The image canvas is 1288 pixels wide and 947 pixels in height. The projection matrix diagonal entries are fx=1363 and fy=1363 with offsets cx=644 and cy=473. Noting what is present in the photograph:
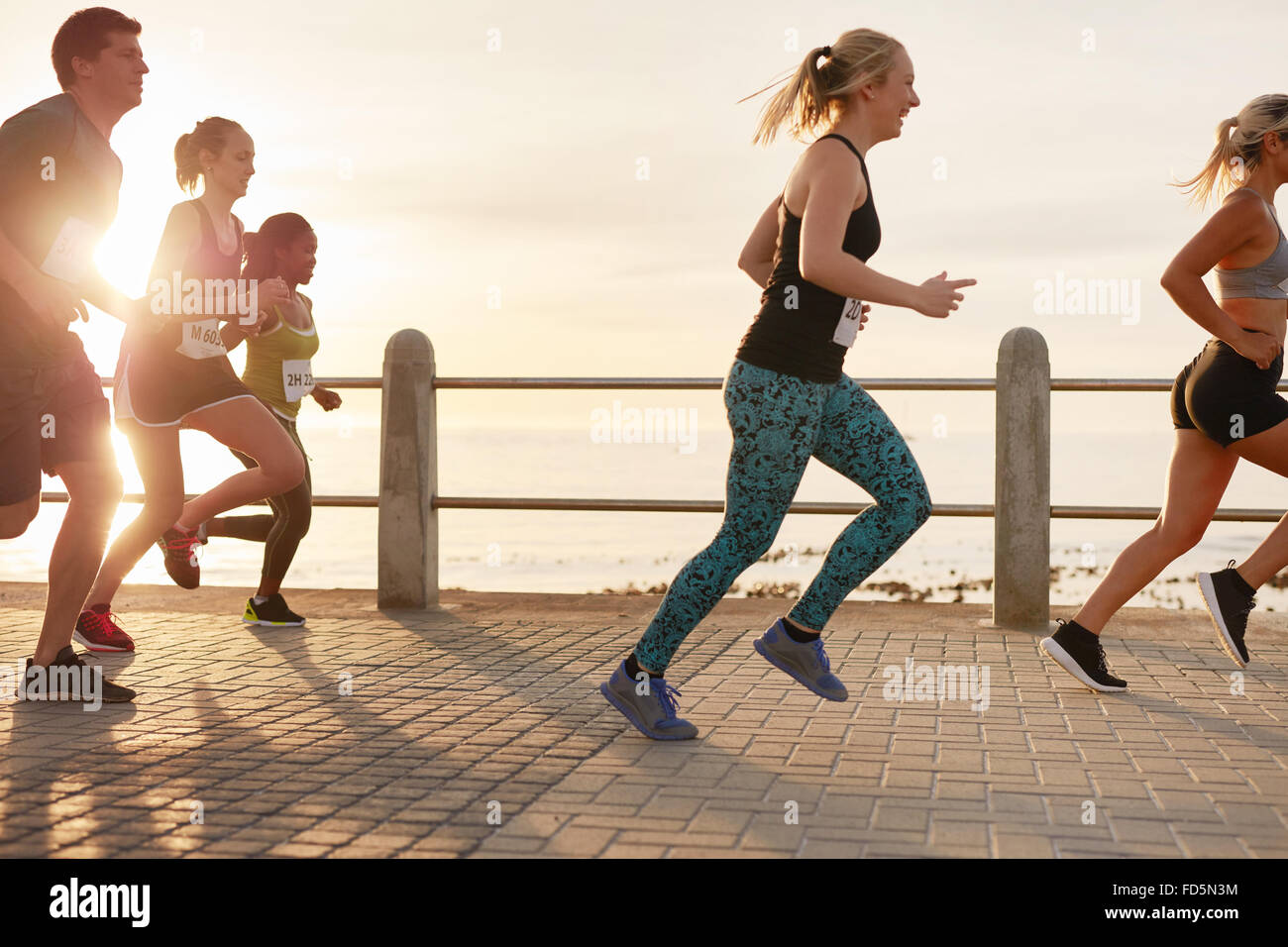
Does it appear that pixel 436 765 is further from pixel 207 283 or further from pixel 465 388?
pixel 465 388

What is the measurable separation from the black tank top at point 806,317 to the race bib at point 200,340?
267cm

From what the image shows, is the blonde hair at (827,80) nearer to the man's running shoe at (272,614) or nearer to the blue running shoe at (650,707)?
the blue running shoe at (650,707)

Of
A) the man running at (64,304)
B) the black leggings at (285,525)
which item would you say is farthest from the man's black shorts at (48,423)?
the black leggings at (285,525)

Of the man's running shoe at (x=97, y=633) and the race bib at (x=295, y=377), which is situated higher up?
the race bib at (x=295, y=377)

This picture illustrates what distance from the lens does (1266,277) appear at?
5.01 m

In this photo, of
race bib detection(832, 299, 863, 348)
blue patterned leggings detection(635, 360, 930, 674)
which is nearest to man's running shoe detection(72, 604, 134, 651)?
blue patterned leggings detection(635, 360, 930, 674)

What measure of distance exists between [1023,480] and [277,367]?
3.91 meters

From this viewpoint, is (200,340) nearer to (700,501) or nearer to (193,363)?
(193,363)

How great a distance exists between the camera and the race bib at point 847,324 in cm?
418

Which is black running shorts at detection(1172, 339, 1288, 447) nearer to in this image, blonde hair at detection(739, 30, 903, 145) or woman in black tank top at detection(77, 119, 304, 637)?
blonde hair at detection(739, 30, 903, 145)

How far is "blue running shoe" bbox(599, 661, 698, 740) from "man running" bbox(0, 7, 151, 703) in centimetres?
190

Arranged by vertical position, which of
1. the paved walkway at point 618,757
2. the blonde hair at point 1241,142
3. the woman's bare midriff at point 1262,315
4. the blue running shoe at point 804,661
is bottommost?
the paved walkway at point 618,757

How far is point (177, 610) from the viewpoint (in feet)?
25.4
